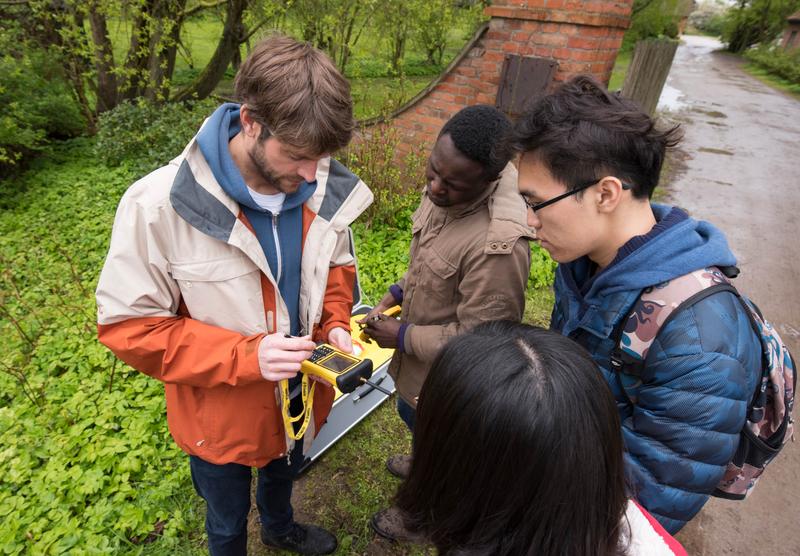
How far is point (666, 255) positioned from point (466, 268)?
74cm

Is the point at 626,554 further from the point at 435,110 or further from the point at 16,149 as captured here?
the point at 16,149

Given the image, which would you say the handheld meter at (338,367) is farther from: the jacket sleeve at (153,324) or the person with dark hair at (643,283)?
the person with dark hair at (643,283)

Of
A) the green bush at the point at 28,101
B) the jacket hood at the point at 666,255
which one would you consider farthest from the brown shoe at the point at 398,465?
the green bush at the point at 28,101

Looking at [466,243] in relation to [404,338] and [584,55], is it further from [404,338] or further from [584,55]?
[584,55]

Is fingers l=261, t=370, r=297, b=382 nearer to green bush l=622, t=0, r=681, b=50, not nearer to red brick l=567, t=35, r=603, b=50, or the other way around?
red brick l=567, t=35, r=603, b=50

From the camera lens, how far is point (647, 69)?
22.7 feet

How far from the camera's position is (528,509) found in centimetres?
83

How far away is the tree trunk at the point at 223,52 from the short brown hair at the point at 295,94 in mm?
6564

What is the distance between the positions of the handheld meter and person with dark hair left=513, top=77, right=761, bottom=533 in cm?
73

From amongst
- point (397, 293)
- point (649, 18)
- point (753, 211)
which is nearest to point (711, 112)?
point (753, 211)

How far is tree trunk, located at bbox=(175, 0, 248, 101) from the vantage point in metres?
6.86

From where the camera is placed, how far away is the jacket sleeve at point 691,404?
41.6 inches

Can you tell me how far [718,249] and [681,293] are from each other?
7.4 inches

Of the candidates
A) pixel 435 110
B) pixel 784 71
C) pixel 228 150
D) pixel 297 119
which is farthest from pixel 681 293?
pixel 784 71
